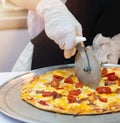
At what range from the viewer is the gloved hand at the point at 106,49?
3.84ft

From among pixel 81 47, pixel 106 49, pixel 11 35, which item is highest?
pixel 81 47

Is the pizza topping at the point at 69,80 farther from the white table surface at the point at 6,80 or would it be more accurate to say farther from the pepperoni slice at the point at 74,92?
the white table surface at the point at 6,80

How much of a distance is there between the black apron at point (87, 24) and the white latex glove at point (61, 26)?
0.25m

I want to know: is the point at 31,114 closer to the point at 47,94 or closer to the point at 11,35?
the point at 47,94

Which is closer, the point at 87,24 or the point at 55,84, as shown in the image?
the point at 55,84

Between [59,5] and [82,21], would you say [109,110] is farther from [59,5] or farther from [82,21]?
[82,21]

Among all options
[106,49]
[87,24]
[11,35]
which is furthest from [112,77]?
[11,35]

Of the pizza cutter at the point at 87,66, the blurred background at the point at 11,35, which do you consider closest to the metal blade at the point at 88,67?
the pizza cutter at the point at 87,66

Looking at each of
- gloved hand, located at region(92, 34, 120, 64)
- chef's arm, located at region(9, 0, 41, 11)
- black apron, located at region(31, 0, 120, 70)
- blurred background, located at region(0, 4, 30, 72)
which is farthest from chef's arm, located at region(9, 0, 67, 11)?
blurred background, located at region(0, 4, 30, 72)

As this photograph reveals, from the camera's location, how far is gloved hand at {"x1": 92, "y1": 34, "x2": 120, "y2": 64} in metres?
1.17

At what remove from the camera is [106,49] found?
1178 millimetres

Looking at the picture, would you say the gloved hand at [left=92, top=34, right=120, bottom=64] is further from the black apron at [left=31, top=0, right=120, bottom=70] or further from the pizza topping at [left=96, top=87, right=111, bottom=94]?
the pizza topping at [left=96, top=87, right=111, bottom=94]

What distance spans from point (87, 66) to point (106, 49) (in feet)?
1.07

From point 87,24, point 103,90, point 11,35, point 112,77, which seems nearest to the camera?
point 103,90
